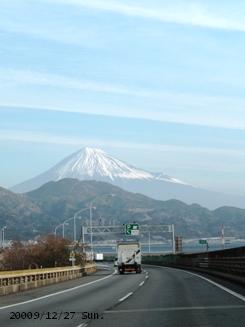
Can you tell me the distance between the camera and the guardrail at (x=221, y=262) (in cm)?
3490

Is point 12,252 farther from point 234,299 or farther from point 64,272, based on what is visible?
point 234,299

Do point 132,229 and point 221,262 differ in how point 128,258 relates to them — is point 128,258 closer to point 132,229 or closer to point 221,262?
point 221,262

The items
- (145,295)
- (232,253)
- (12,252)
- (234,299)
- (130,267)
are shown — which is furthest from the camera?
(12,252)

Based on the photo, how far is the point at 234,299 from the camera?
2289 cm

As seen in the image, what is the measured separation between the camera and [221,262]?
46344 millimetres

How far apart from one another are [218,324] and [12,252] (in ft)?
337

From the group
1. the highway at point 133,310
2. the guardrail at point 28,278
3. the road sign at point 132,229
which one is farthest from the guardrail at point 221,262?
the road sign at point 132,229

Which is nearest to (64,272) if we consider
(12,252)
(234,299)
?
(234,299)

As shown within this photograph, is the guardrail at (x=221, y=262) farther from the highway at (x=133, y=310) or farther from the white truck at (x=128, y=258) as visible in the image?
the highway at (x=133, y=310)

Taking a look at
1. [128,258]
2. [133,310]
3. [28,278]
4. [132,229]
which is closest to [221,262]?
[28,278]

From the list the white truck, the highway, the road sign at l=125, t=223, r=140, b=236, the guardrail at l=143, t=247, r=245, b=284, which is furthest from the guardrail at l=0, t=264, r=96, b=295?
the road sign at l=125, t=223, r=140, b=236

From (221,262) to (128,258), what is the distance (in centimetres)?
2007

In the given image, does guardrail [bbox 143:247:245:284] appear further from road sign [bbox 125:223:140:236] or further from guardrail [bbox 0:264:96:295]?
road sign [bbox 125:223:140:236]

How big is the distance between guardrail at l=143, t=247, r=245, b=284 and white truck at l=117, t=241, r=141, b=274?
6040mm
